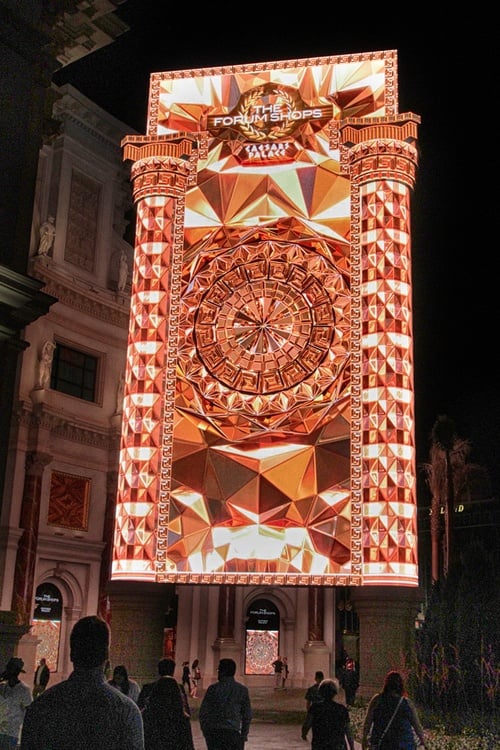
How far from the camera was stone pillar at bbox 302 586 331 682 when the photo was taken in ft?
95.6

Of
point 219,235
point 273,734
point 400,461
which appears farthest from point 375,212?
point 273,734

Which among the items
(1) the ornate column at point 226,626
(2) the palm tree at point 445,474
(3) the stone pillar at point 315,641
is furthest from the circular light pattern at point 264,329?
(2) the palm tree at point 445,474

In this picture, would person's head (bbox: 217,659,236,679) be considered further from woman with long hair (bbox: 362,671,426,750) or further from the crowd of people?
woman with long hair (bbox: 362,671,426,750)

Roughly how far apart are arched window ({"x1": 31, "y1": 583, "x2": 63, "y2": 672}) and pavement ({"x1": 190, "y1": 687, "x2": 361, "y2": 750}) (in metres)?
4.82

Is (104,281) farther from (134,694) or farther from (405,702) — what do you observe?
(405,702)

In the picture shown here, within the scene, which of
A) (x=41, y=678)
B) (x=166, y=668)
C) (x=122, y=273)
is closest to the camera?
(x=166, y=668)

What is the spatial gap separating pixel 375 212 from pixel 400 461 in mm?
5854

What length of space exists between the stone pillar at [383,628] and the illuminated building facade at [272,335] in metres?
0.24

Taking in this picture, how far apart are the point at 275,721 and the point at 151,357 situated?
888 centimetres

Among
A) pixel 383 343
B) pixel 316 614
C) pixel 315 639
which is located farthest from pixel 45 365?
pixel 383 343

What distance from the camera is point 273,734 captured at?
61.6 feet

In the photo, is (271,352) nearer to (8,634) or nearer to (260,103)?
(260,103)

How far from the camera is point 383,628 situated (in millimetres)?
19609

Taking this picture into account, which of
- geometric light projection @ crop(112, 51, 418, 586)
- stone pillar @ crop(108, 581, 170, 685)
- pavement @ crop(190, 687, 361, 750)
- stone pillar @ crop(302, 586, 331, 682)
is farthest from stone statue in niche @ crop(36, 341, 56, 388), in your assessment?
stone pillar @ crop(302, 586, 331, 682)
